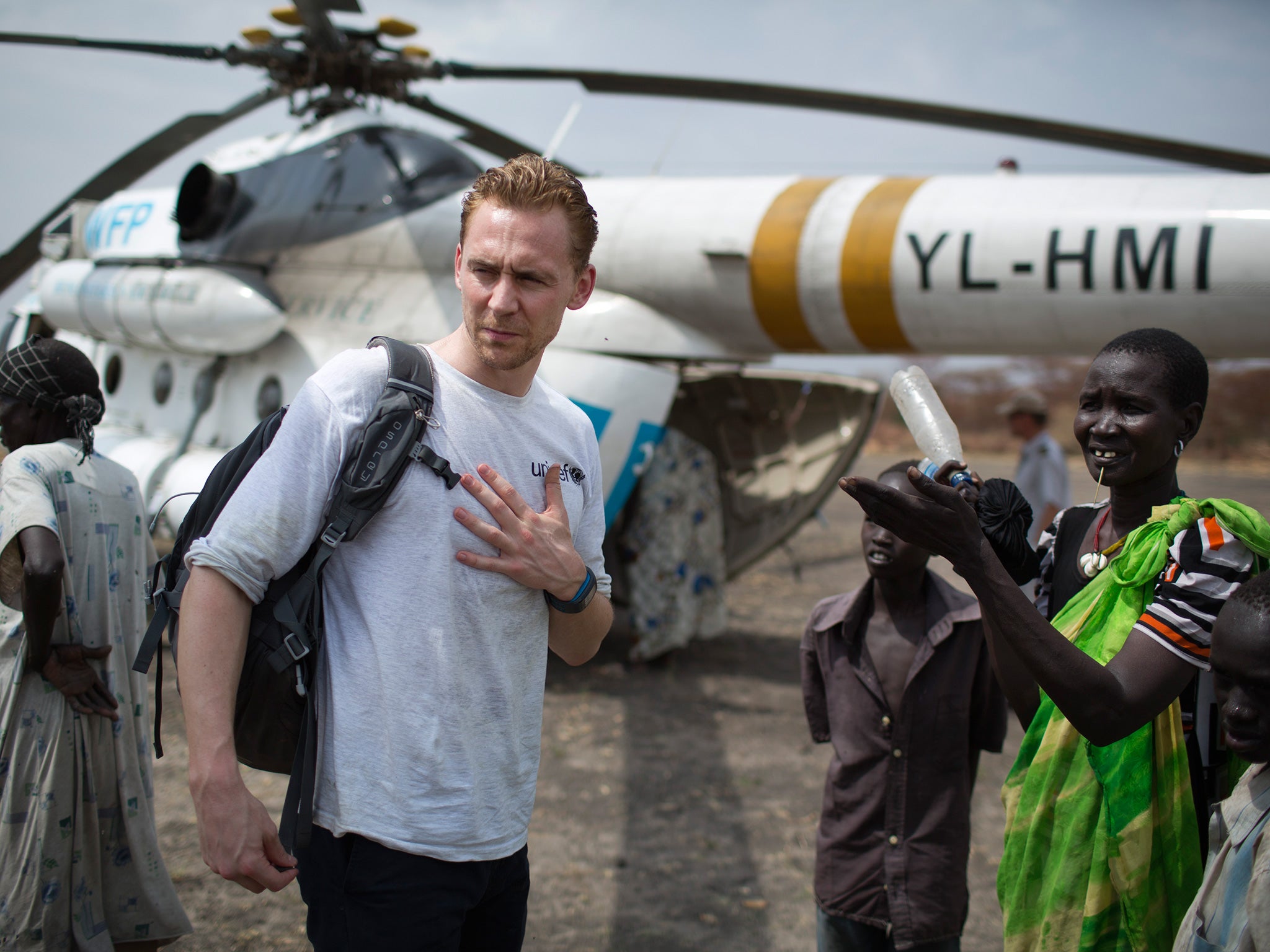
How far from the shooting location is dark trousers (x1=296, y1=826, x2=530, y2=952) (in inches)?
56.0

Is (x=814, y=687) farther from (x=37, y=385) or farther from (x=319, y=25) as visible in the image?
(x=319, y=25)

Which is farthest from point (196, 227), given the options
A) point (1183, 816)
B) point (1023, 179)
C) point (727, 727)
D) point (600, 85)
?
point (1183, 816)

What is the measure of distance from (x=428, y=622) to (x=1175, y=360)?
54.3 inches

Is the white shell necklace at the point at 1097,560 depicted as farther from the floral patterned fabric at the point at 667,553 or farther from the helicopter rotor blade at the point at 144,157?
the helicopter rotor blade at the point at 144,157

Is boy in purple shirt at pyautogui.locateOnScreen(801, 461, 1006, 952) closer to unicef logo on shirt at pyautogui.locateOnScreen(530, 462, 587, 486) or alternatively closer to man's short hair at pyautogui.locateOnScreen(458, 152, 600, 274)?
unicef logo on shirt at pyautogui.locateOnScreen(530, 462, 587, 486)

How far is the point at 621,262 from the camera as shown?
5594 mm

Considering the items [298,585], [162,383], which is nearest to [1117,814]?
[298,585]

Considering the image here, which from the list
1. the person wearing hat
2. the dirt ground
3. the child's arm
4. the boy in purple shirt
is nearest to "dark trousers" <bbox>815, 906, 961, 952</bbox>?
the boy in purple shirt

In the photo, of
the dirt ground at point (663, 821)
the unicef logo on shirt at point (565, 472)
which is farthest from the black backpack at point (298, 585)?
the dirt ground at point (663, 821)

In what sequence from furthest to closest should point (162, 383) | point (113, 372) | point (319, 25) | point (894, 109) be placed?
point (113, 372) → point (162, 383) → point (319, 25) → point (894, 109)

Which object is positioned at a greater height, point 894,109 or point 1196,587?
point 894,109

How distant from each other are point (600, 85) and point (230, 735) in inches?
199

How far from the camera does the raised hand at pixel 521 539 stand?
1.48 m

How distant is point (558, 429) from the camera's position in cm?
171
